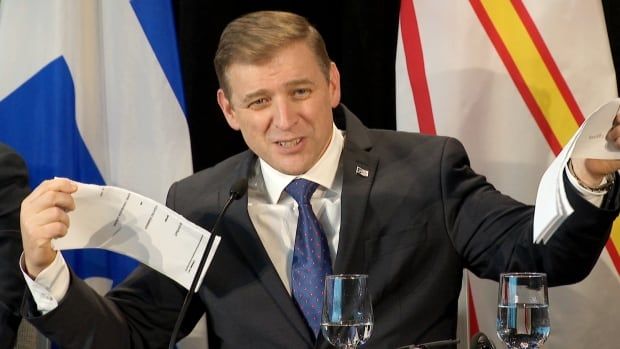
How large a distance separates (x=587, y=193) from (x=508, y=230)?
370 millimetres

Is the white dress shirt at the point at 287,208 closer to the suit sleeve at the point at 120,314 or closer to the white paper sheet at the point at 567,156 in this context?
the suit sleeve at the point at 120,314

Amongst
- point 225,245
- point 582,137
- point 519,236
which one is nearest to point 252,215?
point 225,245

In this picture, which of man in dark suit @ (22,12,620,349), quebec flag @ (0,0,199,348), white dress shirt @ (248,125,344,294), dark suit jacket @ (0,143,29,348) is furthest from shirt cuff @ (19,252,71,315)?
quebec flag @ (0,0,199,348)

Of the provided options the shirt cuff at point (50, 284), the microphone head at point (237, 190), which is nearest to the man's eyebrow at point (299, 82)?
the microphone head at point (237, 190)

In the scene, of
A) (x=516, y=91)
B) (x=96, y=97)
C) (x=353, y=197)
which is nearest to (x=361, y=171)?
(x=353, y=197)

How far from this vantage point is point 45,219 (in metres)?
2.34

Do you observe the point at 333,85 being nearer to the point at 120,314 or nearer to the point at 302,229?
the point at 302,229

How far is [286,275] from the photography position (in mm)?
2658

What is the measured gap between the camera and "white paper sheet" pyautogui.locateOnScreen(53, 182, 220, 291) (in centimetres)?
246

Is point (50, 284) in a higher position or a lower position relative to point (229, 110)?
lower

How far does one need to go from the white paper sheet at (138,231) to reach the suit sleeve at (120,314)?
0.13 meters

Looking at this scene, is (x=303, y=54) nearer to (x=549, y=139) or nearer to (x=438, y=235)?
(x=438, y=235)

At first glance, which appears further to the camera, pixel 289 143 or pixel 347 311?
pixel 289 143

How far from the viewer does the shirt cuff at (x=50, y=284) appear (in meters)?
2.41
